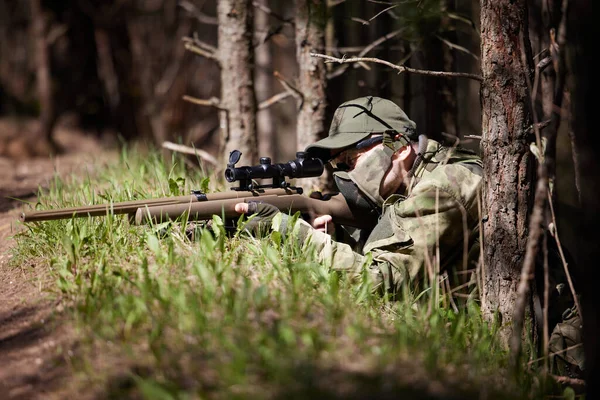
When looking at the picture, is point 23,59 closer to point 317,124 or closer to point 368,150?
point 317,124

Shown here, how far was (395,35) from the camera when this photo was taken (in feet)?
20.4

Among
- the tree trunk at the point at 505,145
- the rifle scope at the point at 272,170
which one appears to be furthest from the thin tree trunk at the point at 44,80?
the tree trunk at the point at 505,145

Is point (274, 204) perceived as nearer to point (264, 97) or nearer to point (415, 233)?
point (415, 233)

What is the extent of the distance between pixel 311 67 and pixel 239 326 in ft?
11.0

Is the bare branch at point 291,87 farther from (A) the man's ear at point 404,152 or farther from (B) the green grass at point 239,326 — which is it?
(B) the green grass at point 239,326

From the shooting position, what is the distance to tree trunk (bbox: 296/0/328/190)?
5.84m

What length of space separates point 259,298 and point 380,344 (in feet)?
2.01

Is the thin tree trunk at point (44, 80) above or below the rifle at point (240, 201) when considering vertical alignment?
above

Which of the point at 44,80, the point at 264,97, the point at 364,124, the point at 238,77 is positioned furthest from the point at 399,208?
the point at 264,97

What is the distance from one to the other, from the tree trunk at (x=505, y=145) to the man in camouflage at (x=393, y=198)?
0.83 feet

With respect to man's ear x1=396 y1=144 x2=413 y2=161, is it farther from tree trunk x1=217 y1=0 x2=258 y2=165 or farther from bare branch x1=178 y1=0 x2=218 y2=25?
bare branch x1=178 y1=0 x2=218 y2=25

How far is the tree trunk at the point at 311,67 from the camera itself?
5840 mm

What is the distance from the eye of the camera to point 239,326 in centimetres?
301

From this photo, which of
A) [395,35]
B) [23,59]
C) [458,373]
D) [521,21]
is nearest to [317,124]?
[395,35]
